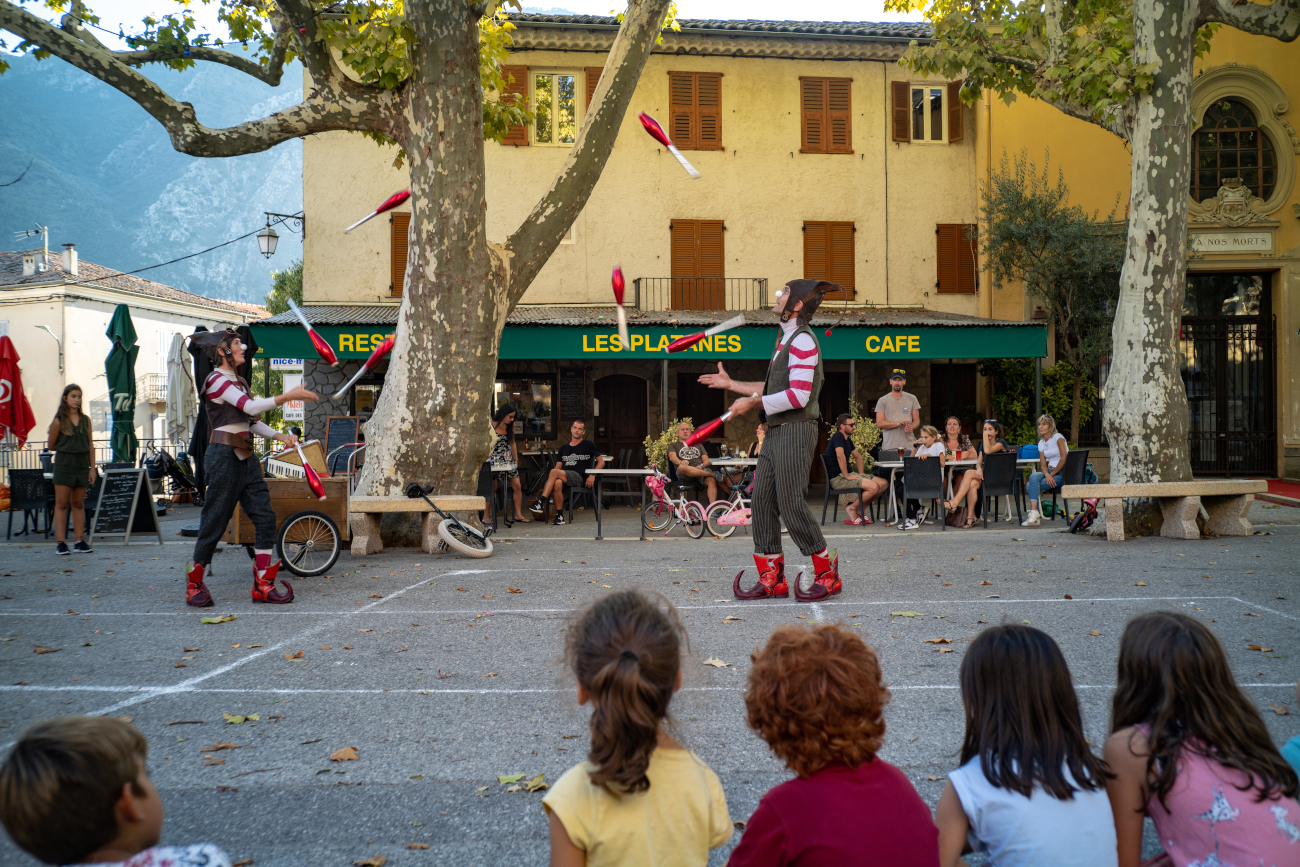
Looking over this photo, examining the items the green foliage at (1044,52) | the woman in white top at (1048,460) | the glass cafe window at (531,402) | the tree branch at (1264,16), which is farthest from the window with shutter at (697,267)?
the tree branch at (1264,16)

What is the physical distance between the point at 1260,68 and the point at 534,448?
1580cm

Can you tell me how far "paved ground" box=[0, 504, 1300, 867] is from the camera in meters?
3.12

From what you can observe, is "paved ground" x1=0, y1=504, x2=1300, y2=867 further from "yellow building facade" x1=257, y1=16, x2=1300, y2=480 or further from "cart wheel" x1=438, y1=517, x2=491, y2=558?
"yellow building facade" x1=257, y1=16, x2=1300, y2=480

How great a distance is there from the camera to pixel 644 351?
16453mm

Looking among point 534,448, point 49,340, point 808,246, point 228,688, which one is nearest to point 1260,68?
point 808,246

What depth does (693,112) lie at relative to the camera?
20609 millimetres

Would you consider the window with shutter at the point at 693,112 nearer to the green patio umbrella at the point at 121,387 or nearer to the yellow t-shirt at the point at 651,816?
the green patio umbrella at the point at 121,387

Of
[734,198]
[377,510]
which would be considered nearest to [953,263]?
[734,198]

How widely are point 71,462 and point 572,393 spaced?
10.6 meters

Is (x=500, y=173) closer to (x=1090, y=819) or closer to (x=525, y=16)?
(x=525, y=16)

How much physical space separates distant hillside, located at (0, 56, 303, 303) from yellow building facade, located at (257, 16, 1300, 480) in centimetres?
14103

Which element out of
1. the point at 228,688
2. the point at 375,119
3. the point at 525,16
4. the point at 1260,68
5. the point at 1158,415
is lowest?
the point at 228,688

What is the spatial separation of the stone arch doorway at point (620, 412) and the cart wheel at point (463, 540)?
10794mm

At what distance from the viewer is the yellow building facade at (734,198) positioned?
65.5 ft
